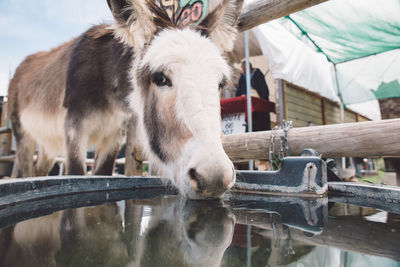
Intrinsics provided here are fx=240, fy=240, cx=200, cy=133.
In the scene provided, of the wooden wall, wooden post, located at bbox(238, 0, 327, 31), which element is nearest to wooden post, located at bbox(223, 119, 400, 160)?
wooden post, located at bbox(238, 0, 327, 31)

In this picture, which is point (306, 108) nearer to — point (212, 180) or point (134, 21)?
point (134, 21)

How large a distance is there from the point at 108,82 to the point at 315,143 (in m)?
2.15

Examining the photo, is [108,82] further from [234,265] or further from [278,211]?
[234,265]

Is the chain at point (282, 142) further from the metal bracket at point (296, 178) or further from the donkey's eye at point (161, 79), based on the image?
the donkey's eye at point (161, 79)

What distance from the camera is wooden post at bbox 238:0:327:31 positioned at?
220cm

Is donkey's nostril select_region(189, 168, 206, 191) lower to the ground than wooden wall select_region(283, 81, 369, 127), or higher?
lower

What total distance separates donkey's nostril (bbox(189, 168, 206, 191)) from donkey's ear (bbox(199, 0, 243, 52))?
1.46 meters

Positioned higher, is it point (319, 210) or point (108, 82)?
point (108, 82)

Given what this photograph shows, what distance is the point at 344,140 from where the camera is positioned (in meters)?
2.08

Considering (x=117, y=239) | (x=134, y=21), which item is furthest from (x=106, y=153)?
(x=117, y=239)

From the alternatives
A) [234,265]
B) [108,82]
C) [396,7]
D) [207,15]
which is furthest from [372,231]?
[396,7]

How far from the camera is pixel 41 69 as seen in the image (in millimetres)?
3562

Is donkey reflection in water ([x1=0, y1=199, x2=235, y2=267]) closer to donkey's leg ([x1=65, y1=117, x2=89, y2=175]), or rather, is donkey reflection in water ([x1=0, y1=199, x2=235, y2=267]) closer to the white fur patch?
the white fur patch

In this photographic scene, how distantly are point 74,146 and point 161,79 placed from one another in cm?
139
